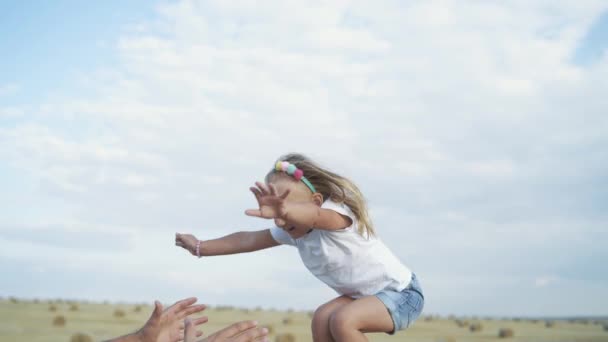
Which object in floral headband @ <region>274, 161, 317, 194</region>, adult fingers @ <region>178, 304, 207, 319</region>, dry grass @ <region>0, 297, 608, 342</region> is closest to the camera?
adult fingers @ <region>178, 304, 207, 319</region>

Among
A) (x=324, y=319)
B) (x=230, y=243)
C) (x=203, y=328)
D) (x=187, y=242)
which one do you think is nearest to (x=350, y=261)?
(x=324, y=319)

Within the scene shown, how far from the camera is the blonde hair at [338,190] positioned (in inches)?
193

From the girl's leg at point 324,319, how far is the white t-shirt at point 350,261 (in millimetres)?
124

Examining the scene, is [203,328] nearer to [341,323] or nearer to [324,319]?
[324,319]

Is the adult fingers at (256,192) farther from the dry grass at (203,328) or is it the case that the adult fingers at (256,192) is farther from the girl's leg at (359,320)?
the dry grass at (203,328)

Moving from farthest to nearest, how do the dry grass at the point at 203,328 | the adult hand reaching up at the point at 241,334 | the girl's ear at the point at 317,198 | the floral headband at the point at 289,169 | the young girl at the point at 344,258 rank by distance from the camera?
the dry grass at the point at 203,328, the girl's ear at the point at 317,198, the floral headband at the point at 289,169, the young girl at the point at 344,258, the adult hand reaching up at the point at 241,334

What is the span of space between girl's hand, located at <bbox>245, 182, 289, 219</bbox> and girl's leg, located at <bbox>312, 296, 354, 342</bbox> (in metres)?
1.01

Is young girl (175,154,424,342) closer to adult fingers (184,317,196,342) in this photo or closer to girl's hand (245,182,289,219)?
girl's hand (245,182,289,219)

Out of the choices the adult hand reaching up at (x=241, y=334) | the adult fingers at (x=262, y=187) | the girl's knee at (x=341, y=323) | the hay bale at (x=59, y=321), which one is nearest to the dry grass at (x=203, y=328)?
the hay bale at (x=59, y=321)

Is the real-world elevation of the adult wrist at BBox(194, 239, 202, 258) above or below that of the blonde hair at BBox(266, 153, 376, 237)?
below

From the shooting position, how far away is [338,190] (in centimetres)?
492

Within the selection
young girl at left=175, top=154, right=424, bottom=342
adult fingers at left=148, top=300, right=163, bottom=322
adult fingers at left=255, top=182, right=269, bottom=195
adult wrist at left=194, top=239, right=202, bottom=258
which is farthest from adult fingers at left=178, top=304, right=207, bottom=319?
adult wrist at left=194, top=239, right=202, bottom=258

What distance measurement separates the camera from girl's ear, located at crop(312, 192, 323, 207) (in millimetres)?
4867

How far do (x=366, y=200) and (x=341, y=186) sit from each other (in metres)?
0.25
